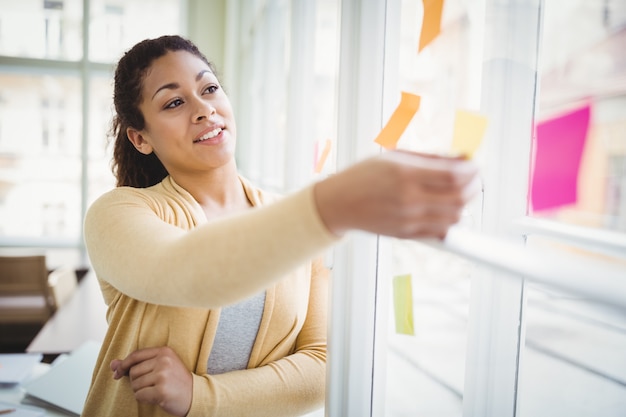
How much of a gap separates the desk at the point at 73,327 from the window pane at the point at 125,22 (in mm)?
3379

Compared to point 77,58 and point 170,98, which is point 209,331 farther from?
point 77,58

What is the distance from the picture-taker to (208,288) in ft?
1.80

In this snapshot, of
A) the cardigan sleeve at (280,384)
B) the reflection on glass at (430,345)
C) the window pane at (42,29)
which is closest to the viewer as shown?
the cardigan sleeve at (280,384)

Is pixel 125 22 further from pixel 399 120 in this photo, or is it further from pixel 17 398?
pixel 399 120

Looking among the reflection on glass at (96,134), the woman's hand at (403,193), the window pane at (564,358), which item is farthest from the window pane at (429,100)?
the reflection on glass at (96,134)

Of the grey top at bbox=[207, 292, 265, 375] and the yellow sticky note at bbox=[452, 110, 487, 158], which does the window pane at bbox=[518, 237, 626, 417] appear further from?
the grey top at bbox=[207, 292, 265, 375]

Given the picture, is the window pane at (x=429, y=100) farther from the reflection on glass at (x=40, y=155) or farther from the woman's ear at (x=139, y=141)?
the reflection on glass at (x=40, y=155)

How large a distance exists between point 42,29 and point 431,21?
229 inches

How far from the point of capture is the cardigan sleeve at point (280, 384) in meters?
0.86

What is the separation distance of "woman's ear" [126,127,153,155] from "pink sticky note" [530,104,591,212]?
2.37 ft

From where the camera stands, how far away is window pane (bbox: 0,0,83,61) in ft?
17.6

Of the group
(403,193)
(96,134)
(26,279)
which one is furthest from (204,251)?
(96,134)

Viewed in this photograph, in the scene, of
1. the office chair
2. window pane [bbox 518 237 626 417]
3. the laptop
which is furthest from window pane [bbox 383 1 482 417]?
the office chair

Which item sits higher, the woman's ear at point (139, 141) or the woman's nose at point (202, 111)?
the woman's nose at point (202, 111)
